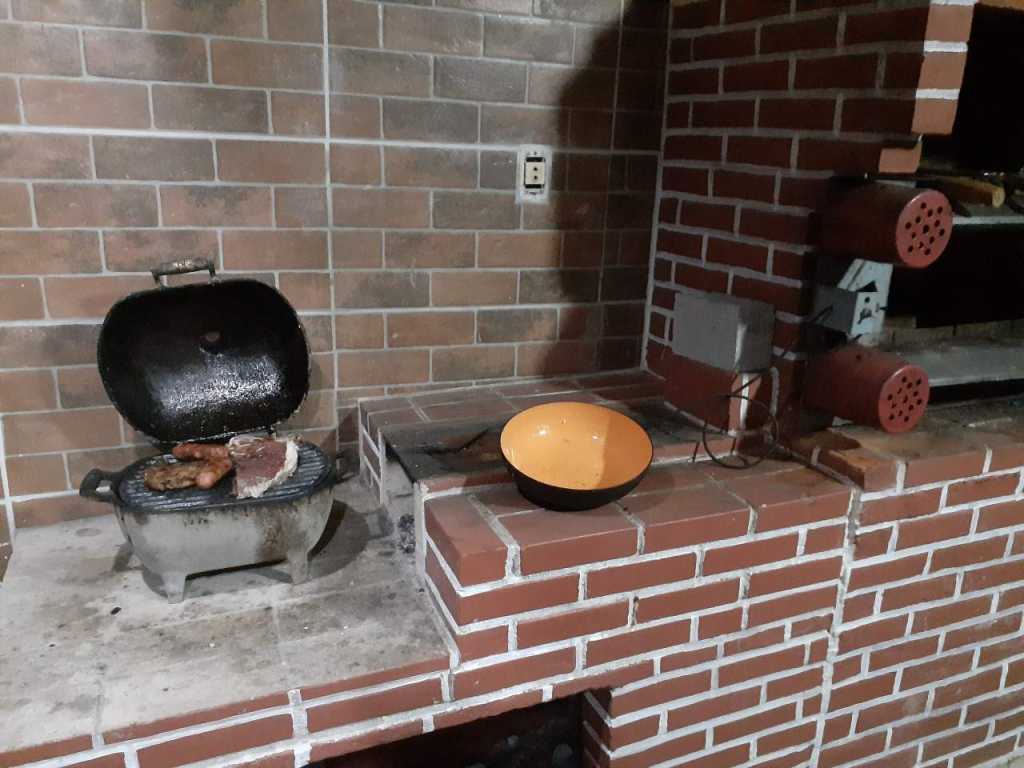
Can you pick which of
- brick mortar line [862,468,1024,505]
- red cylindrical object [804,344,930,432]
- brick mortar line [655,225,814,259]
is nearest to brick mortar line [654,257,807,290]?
brick mortar line [655,225,814,259]

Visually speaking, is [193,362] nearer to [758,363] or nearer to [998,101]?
[758,363]

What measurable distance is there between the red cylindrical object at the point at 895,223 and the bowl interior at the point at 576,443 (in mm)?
573

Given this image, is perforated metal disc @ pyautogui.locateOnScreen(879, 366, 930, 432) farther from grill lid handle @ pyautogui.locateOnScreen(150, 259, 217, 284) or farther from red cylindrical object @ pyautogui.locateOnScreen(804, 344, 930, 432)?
grill lid handle @ pyautogui.locateOnScreen(150, 259, 217, 284)

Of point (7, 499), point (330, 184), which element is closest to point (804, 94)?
point (330, 184)

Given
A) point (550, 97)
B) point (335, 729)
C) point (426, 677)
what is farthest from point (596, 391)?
point (335, 729)

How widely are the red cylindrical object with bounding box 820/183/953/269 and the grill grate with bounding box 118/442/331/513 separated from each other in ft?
3.84

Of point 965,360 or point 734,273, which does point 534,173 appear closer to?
point 734,273

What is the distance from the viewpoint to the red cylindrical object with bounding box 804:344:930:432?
1.60 metres

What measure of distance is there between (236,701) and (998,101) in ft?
7.33

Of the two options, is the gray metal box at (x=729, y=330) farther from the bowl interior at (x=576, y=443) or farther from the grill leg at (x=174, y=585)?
the grill leg at (x=174, y=585)

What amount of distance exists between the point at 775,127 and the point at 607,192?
20.8 inches

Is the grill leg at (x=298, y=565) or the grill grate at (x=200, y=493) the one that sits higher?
the grill grate at (x=200, y=493)

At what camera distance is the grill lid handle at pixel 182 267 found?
1.67 m

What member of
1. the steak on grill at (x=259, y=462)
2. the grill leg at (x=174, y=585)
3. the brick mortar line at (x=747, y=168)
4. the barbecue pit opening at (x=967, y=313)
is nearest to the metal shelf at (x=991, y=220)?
the barbecue pit opening at (x=967, y=313)
